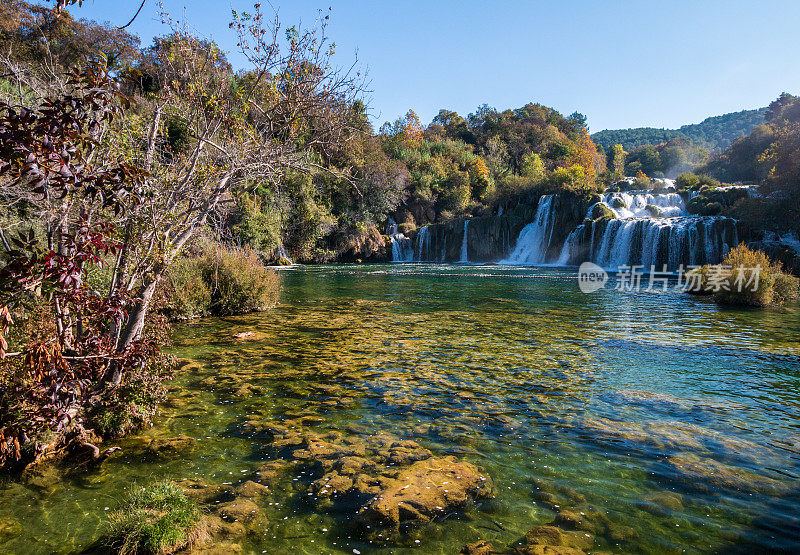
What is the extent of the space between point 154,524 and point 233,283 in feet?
35.9

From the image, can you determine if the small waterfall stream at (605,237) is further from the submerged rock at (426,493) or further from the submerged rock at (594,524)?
the submerged rock at (426,493)

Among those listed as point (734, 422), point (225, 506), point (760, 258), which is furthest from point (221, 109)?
point (760, 258)

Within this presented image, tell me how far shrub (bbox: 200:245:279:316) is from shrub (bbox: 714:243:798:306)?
17137mm

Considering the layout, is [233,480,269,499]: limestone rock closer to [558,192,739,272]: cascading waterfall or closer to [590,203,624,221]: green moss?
[558,192,739,272]: cascading waterfall

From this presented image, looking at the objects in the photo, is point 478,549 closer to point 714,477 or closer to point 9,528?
point 714,477

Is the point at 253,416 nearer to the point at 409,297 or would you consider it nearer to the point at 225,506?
the point at 225,506

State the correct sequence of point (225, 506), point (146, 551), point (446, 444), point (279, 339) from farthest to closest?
point (279, 339) → point (446, 444) → point (225, 506) → point (146, 551)

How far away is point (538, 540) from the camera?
3279 mm

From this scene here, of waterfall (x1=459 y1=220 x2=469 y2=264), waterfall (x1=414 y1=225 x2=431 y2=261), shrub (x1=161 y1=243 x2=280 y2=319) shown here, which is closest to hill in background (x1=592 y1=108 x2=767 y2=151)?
waterfall (x1=459 y1=220 x2=469 y2=264)

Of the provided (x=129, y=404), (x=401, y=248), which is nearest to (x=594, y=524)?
(x=129, y=404)

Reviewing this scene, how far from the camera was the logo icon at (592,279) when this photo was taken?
2161cm

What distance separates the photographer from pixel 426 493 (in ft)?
12.7

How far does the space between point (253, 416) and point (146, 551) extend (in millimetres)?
2713

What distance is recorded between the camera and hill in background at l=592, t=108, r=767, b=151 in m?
111
